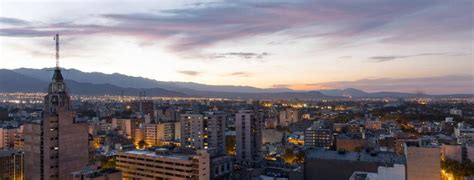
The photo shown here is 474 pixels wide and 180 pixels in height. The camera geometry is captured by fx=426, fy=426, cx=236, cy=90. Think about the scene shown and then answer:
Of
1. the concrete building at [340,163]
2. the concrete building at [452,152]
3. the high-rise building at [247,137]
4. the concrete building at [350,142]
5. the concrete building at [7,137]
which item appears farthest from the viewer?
the concrete building at [7,137]

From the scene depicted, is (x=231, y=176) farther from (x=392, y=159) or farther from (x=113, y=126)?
(x=113, y=126)

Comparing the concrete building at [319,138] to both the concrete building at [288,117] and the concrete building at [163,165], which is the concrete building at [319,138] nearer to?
the concrete building at [163,165]

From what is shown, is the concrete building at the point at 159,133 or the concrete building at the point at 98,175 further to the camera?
the concrete building at the point at 159,133

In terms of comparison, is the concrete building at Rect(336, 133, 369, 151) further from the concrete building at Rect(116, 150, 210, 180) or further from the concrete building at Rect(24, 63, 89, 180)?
the concrete building at Rect(24, 63, 89, 180)

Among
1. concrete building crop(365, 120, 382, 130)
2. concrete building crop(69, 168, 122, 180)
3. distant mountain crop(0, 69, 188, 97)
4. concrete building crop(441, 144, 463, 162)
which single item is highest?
distant mountain crop(0, 69, 188, 97)

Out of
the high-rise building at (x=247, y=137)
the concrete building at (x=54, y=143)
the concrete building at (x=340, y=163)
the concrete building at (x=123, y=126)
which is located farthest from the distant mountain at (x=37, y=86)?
the concrete building at (x=340, y=163)

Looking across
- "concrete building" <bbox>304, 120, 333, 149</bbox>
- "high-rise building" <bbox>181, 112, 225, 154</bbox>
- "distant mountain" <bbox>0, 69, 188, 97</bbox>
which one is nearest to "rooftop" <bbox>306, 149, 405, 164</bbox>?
"high-rise building" <bbox>181, 112, 225, 154</bbox>
